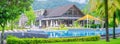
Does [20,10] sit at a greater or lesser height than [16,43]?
greater

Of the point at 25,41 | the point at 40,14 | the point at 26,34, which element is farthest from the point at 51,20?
the point at 25,41

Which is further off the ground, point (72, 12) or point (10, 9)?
point (10, 9)

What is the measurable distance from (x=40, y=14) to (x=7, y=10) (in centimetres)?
5951

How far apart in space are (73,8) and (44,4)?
60.1 meters

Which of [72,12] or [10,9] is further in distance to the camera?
[72,12]

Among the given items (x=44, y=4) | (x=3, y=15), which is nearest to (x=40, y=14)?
(x=44, y=4)

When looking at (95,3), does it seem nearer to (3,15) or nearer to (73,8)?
(3,15)

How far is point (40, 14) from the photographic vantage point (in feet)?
253

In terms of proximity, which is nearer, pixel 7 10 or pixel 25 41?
pixel 7 10

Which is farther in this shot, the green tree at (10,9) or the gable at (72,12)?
the gable at (72,12)

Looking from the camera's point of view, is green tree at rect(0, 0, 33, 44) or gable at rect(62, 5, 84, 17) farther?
gable at rect(62, 5, 84, 17)

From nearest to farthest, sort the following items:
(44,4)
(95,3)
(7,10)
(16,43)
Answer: (7,10) < (16,43) < (95,3) < (44,4)

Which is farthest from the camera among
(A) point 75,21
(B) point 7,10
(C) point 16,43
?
(A) point 75,21

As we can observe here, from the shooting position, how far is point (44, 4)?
123m
